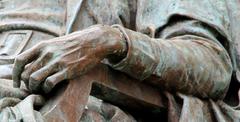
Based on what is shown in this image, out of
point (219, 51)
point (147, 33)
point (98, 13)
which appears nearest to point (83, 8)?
point (98, 13)

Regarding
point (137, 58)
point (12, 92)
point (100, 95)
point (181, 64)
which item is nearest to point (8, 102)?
point (12, 92)

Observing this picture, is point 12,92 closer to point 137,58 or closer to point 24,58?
point 24,58

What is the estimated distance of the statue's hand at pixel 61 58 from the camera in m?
3.53

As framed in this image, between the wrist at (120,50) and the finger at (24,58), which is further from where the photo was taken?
the wrist at (120,50)

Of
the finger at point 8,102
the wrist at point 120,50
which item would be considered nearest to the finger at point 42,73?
the finger at point 8,102

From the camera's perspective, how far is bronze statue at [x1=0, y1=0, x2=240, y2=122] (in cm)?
356

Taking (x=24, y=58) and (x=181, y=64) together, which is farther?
(x=181, y=64)

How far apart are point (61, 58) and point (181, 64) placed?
1.81 ft

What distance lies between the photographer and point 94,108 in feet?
12.4

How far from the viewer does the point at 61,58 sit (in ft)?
11.6

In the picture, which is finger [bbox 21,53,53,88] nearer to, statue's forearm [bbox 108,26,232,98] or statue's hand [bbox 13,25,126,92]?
statue's hand [bbox 13,25,126,92]

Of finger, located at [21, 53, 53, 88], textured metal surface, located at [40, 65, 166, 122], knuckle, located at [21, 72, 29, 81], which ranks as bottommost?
textured metal surface, located at [40, 65, 166, 122]

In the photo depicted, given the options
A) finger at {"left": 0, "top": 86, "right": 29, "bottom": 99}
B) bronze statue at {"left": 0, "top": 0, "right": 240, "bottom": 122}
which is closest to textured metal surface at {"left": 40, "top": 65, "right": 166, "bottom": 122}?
bronze statue at {"left": 0, "top": 0, "right": 240, "bottom": 122}

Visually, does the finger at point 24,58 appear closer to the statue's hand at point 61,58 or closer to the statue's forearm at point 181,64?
the statue's hand at point 61,58
